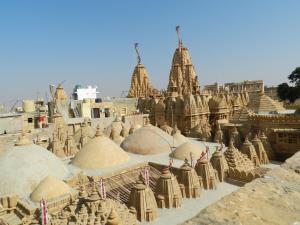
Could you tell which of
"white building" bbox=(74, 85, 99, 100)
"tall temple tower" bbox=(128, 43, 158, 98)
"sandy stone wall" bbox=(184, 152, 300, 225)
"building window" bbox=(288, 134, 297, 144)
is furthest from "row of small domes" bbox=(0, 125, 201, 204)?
"white building" bbox=(74, 85, 99, 100)

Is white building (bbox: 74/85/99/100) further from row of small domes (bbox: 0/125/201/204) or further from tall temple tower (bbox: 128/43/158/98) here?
row of small domes (bbox: 0/125/201/204)

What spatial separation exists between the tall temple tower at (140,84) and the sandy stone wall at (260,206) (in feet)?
135

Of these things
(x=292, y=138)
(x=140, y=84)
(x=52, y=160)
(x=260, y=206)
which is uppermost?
(x=140, y=84)

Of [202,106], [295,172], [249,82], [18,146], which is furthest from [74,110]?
[249,82]

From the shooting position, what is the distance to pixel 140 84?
4519 cm

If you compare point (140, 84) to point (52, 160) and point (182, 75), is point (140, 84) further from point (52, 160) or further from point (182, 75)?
point (52, 160)

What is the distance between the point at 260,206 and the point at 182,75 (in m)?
36.3

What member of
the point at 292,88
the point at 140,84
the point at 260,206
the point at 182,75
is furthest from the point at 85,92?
the point at 260,206

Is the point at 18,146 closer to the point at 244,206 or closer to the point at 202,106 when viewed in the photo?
the point at 244,206

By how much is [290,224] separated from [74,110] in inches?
1309

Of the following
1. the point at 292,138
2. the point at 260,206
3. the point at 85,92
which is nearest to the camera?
the point at 260,206

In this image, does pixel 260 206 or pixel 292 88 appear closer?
pixel 260 206

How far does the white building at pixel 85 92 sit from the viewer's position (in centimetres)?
5095

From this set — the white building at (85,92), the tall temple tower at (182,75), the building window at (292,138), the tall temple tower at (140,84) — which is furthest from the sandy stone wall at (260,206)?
the white building at (85,92)
